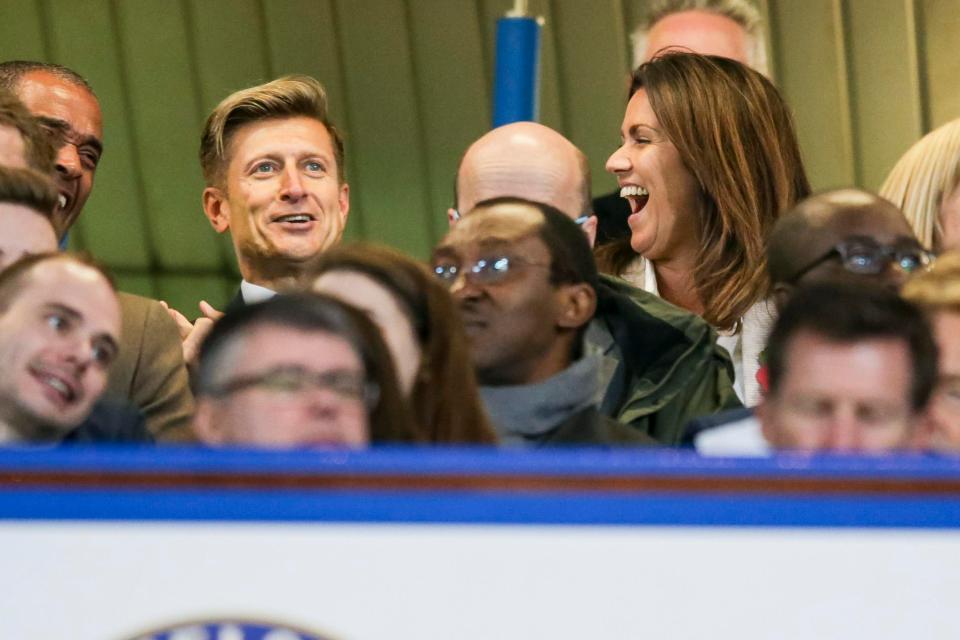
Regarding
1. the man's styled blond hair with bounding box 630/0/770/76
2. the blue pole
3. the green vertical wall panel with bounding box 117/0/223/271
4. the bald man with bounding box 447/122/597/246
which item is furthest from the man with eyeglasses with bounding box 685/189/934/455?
the green vertical wall panel with bounding box 117/0/223/271

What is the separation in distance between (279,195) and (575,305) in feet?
2.76

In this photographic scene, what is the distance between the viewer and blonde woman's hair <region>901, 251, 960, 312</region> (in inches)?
72.1

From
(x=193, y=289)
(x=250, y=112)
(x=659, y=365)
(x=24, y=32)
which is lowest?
(x=193, y=289)

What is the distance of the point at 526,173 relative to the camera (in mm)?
2490

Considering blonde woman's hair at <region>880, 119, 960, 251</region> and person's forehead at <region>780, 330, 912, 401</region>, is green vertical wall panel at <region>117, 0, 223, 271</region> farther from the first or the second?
person's forehead at <region>780, 330, 912, 401</region>

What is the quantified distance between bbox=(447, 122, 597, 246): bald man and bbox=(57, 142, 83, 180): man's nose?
0.73 meters

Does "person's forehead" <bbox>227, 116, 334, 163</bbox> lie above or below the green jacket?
above

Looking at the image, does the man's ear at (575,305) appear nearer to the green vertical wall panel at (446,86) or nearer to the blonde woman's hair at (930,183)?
the blonde woman's hair at (930,183)

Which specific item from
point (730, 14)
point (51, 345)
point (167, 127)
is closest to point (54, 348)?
point (51, 345)

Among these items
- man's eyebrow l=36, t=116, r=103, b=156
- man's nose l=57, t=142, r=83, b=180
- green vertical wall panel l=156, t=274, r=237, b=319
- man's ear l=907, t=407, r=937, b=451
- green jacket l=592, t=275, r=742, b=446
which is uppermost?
man's eyebrow l=36, t=116, r=103, b=156

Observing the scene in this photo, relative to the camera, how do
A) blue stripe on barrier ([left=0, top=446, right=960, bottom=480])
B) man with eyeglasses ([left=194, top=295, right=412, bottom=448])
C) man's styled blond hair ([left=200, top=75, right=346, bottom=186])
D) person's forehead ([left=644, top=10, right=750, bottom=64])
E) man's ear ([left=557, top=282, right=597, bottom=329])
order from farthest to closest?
1. person's forehead ([left=644, top=10, right=750, bottom=64])
2. man's styled blond hair ([left=200, top=75, right=346, bottom=186])
3. man's ear ([left=557, top=282, right=597, bottom=329])
4. man with eyeglasses ([left=194, top=295, right=412, bottom=448])
5. blue stripe on barrier ([left=0, top=446, right=960, bottom=480])

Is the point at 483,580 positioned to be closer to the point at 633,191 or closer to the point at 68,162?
the point at 633,191

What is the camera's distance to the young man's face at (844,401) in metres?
1.59

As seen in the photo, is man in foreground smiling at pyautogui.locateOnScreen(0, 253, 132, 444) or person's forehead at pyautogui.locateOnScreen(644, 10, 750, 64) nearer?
man in foreground smiling at pyautogui.locateOnScreen(0, 253, 132, 444)
